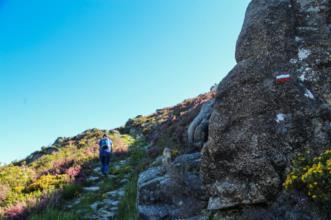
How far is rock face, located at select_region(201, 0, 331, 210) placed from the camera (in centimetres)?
589

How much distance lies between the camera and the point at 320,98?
657cm

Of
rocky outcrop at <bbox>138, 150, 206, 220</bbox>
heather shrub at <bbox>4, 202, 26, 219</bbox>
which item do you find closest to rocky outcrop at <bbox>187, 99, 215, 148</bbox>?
rocky outcrop at <bbox>138, 150, 206, 220</bbox>

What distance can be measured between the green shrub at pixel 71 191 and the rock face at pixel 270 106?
7314mm

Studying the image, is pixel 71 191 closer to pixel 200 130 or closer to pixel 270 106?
pixel 200 130

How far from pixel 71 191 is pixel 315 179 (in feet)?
32.8

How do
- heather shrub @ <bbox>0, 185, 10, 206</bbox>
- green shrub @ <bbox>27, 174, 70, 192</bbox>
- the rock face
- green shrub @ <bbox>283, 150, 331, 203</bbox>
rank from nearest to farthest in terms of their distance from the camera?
green shrub @ <bbox>283, 150, 331, 203</bbox> < the rock face < heather shrub @ <bbox>0, 185, 10, 206</bbox> < green shrub @ <bbox>27, 174, 70, 192</bbox>

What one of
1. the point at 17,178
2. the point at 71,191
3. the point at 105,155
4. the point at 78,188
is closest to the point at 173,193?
the point at 71,191

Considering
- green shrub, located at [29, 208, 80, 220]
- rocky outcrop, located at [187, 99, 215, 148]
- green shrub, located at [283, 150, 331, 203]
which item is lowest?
green shrub, located at [29, 208, 80, 220]

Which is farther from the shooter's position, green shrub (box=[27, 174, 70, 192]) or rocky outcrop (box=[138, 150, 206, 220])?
green shrub (box=[27, 174, 70, 192])

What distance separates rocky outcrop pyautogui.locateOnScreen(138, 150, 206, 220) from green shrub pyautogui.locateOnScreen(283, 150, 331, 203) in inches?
101

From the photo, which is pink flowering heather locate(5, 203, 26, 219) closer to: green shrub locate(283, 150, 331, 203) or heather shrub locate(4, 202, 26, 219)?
heather shrub locate(4, 202, 26, 219)

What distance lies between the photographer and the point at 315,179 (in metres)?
4.49

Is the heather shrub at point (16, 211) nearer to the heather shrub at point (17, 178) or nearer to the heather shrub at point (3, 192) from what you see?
the heather shrub at point (3, 192)

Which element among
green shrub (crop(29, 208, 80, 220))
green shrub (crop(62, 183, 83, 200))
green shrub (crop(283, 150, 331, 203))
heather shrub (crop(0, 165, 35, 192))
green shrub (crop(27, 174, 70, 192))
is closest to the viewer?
green shrub (crop(283, 150, 331, 203))
